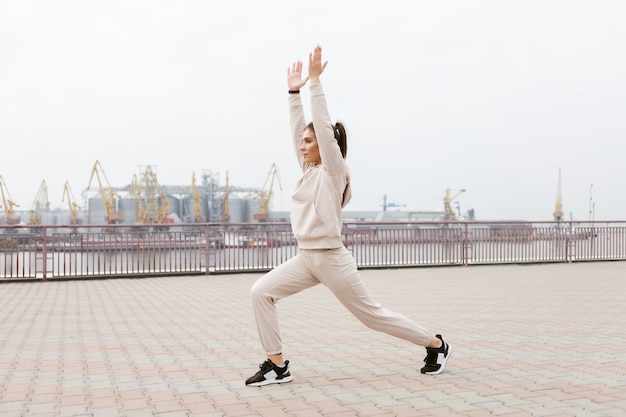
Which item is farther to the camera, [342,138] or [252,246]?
[252,246]

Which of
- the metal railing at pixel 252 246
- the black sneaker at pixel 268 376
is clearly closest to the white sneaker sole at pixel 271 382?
the black sneaker at pixel 268 376

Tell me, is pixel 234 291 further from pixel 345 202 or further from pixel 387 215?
pixel 387 215

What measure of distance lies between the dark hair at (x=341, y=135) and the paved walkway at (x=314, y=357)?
5.02ft

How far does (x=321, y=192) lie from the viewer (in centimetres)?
425

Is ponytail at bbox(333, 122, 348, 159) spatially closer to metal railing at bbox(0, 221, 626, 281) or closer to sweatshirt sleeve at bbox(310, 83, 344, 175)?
sweatshirt sleeve at bbox(310, 83, 344, 175)

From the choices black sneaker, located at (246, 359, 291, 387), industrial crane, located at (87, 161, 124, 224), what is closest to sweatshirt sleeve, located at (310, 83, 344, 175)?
black sneaker, located at (246, 359, 291, 387)

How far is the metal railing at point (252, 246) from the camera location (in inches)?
556

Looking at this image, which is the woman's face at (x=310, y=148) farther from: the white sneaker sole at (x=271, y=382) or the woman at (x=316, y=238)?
the white sneaker sole at (x=271, y=382)

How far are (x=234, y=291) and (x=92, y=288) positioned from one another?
2.79 meters

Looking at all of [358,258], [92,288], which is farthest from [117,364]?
[358,258]

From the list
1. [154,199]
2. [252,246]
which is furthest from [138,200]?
[252,246]

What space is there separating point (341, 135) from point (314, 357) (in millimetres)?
1967

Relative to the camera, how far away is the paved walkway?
13.0ft

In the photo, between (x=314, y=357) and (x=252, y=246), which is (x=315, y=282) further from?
(x=252, y=246)
